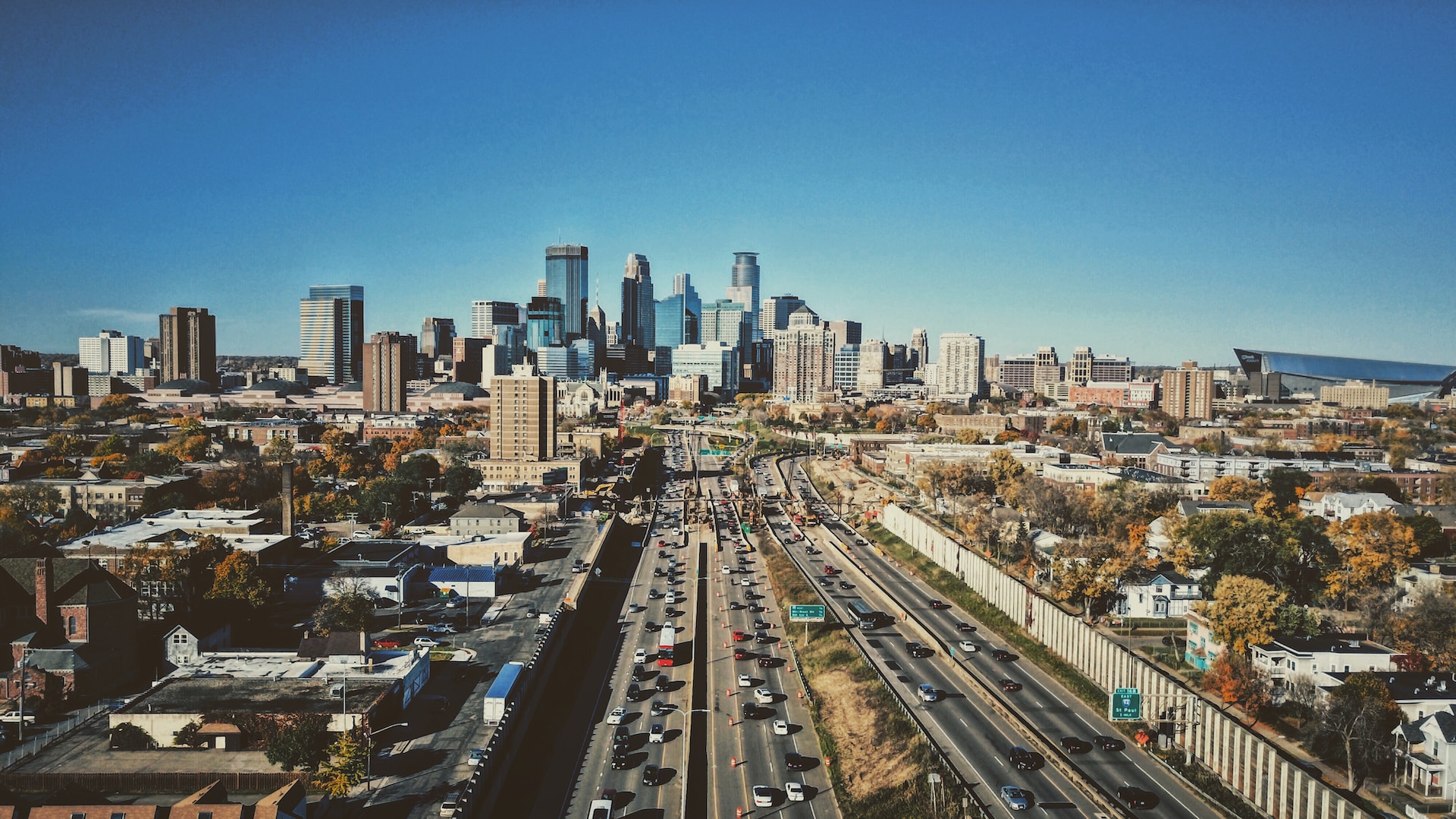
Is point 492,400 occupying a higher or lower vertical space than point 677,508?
higher

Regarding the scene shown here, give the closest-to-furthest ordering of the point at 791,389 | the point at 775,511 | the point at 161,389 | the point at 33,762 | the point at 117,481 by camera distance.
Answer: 1. the point at 33,762
2. the point at 117,481
3. the point at 775,511
4. the point at 161,389
5. the point at 791,389

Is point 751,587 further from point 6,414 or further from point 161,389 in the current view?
point 161,389

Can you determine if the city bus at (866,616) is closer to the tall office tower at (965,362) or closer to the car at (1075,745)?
the car at (1075,745)

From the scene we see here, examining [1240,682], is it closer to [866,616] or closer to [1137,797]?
[1137,797]

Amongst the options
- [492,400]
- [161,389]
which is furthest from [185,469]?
[161,389]

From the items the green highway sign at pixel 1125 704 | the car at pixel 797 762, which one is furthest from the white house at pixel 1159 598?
the car at pixel 797 762

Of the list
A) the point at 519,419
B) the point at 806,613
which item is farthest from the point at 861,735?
the point at 519,419

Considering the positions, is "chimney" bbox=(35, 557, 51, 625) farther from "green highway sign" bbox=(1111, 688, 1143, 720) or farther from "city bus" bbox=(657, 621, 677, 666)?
"green highway sign" bbox=(1111, 688, 1143, 720)
